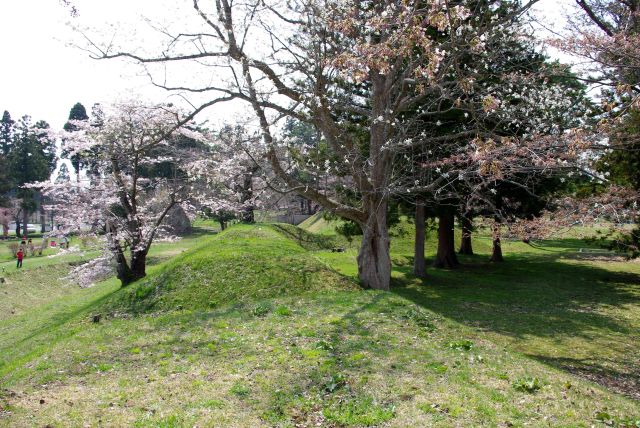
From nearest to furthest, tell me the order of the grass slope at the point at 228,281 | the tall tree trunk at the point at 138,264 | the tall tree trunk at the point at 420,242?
the grass slope at the point at 228,281, the tall tree trunk at the point at 138,264, the tall tree trunk at the point at 420,242

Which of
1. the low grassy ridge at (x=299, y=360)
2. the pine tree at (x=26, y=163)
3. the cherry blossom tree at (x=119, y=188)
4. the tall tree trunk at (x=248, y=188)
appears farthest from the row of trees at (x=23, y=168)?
the low grassy ridge at (x=299, y=360)

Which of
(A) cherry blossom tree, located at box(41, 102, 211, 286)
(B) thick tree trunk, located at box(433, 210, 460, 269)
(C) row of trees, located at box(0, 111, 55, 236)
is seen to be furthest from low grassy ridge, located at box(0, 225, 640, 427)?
(C) row of trees, located at box(0, 111, 55, 236)

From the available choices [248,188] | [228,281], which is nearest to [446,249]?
[248,188]

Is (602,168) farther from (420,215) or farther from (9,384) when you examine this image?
(9,384)

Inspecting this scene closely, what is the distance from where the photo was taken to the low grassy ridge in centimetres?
531

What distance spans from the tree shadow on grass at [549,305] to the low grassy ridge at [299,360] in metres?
0.11

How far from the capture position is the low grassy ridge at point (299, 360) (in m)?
5.31

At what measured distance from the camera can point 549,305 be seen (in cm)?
1600

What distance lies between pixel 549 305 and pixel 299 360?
11763mm

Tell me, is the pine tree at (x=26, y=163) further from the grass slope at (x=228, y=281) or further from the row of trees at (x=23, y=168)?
the grass slope at (x=228, y=281)

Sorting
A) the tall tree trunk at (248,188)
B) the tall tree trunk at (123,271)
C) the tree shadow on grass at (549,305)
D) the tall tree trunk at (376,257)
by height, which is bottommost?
the tree shadow on grass at (549,305)

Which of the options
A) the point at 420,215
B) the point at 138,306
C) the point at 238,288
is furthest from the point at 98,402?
the point at 420,215

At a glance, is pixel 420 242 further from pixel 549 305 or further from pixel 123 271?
pixel 123 271

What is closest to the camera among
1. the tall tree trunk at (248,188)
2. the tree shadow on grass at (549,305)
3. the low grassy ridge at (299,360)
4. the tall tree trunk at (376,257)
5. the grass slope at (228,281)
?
the low grassy ridge at (299,360)
